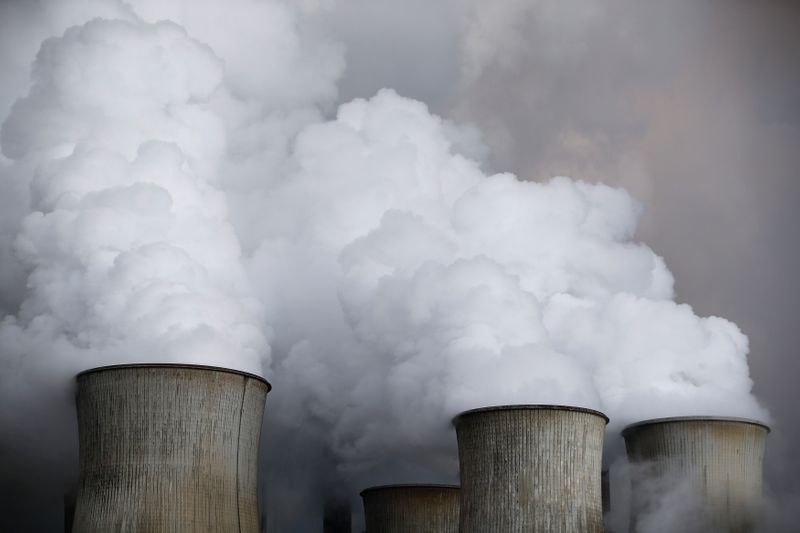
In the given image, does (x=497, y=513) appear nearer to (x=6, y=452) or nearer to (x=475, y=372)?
(x=475, y=372)

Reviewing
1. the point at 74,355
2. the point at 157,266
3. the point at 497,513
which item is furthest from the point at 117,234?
the point at 497,513

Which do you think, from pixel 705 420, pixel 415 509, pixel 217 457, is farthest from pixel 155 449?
pixel 705 420

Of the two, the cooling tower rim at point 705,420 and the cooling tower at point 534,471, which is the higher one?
the cooling tower rim at point 705,420

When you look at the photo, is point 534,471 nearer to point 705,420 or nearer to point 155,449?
point 705,420

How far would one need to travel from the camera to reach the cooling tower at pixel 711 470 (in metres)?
19.6

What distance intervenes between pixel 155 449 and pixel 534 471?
5.40 m

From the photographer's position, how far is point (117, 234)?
64.6ft

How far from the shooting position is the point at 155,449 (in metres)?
16.8

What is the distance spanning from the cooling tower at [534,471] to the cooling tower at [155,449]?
3804 millimetres

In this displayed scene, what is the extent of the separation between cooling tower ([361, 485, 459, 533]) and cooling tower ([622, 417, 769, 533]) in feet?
12.9

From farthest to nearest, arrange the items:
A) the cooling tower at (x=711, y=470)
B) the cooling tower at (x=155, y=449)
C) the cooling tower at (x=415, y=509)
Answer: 1. the cooling tower at (x=415, y=509)
2. the cooling tower at (x=711, y=470)
3. the cooling tower at (x=155, y=449)

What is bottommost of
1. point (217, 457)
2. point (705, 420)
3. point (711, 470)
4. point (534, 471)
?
point (534, 471)

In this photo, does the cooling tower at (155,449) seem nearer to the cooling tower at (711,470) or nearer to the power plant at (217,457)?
the power plant at (217,457)

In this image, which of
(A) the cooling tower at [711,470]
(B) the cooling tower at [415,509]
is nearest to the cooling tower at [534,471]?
(A) the cooling tower at [711,470]
